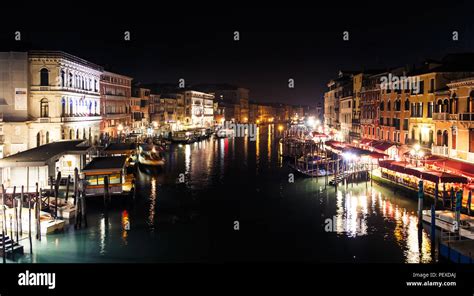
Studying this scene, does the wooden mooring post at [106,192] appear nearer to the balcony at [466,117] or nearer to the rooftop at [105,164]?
the rooftop at [105,164]

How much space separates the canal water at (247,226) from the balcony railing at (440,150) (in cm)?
344

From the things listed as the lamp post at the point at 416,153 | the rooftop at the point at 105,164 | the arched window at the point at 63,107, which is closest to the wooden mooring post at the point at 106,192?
the rooftop at the point at 105,164

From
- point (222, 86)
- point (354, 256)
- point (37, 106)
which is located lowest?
point (354, 256)

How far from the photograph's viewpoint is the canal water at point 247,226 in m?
16.3

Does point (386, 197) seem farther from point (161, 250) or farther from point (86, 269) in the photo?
point (86, 269)

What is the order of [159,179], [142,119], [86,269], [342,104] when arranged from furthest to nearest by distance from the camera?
[142,119] < [342,104] < [159,179] < [86,269]

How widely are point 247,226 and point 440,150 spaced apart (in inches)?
509

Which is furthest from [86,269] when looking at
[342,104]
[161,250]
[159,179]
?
[342,104]

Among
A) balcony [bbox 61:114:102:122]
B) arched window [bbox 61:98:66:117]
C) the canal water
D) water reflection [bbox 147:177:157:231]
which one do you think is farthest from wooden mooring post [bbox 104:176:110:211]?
arched window [bbox 61:98:66:117]

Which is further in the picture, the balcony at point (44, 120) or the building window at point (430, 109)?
the building window at point (430, 109)

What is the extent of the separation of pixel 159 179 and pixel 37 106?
27.8 feet

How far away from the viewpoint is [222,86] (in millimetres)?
136250

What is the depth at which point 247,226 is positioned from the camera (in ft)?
66.0

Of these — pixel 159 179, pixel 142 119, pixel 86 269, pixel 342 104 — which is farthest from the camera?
pixel 142 119
